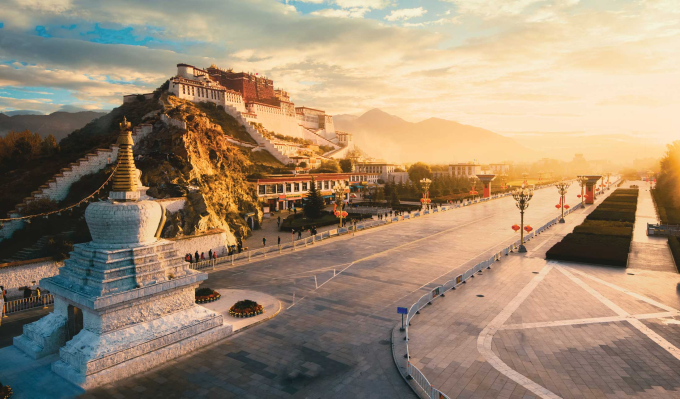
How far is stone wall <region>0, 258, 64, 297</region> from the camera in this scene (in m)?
19.5

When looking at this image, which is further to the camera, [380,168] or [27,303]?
[380,168]

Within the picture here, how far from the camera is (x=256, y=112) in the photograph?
97.9 meters

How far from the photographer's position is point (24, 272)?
66.3 ft

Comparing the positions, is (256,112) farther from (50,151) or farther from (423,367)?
(423,367)

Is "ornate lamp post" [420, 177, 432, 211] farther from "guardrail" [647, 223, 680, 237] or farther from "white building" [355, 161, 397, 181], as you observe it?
"white building" [355, 161, 397, 181]

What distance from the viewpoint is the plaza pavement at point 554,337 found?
1088cm

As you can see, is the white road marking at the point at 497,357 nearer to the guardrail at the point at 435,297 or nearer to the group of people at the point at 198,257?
the guardrail at the point at 435,297

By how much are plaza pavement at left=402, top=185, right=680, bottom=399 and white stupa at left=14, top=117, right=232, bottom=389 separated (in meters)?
8.69

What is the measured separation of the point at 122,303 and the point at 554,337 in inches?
613

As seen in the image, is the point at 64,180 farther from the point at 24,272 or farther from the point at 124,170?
the point at 124,170

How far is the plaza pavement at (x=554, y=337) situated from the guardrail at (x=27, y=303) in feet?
59.4

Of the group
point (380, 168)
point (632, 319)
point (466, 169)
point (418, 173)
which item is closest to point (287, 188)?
point (632, 319)

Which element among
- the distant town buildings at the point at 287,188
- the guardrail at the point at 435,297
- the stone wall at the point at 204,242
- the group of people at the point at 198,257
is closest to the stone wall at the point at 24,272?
the stone wall at the point at 204,242

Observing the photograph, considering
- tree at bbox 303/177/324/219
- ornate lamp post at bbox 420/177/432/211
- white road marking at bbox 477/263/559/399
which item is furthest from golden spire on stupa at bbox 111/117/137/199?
ornate lamp post at bbox 420/177/432/211
